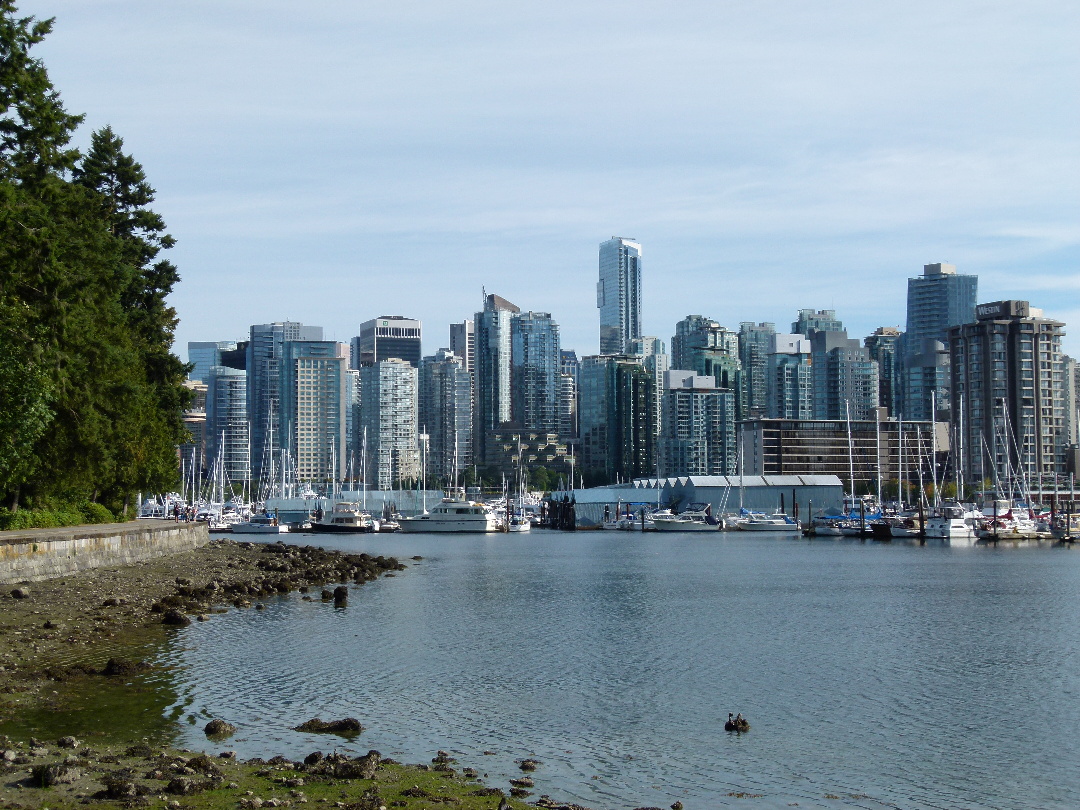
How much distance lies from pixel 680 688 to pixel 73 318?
27.2 m

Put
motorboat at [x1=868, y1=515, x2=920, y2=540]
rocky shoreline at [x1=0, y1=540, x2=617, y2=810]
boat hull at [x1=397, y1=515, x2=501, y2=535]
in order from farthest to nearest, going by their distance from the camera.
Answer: boat hull at [x1=397, y1=515, x2=501, y2=535] < motorboat at [x1=868, y1=515, x2=920, y2=540] < rocky shoreline at [x1=0, y1=540, x2=617, y2=810]

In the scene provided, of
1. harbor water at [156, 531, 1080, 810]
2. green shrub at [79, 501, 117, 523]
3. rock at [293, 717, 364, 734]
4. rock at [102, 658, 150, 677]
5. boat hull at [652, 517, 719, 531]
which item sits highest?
green shrub at [79, 501, 117, 523]

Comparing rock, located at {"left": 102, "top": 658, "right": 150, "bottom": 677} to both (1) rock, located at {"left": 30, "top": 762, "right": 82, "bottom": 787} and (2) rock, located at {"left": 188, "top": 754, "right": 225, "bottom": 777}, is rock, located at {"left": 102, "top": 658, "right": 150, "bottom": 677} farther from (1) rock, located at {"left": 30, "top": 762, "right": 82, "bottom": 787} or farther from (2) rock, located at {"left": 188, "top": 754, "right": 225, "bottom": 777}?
(1) rock, located at {"left": 30, "top": 762, "right": 82, "bottom": 787}

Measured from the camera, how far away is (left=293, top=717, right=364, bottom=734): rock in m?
24.8

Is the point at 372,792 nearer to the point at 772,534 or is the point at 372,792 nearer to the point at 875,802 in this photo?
the point at 875,802

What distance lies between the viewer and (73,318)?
45.6 m

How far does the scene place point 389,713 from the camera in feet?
90.2

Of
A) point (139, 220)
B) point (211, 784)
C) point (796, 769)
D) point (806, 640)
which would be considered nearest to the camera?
point (211, 784)

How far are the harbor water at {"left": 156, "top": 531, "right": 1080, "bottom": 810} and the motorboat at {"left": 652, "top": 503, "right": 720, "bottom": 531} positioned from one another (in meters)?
114

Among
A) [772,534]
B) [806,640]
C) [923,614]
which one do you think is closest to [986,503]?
[772,534]

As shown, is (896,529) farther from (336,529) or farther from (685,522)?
(336,529)

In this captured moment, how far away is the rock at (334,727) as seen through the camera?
81.4ft

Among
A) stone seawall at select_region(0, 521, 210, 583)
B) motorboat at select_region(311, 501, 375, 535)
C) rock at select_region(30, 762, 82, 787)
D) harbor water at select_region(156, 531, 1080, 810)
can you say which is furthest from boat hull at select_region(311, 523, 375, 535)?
rock at select_region(30, 762, 82, 787)

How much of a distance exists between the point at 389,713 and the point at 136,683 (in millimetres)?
6088
